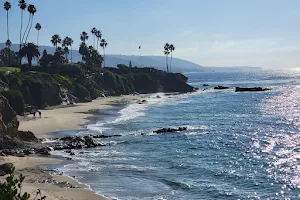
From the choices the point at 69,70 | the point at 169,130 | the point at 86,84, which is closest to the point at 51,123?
the point at 169,130

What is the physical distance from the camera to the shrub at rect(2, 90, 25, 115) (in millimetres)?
59763

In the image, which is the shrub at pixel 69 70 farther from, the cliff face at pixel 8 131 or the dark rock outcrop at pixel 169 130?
the cliff face at pixel 8 131

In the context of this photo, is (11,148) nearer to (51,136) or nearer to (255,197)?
(51,136)

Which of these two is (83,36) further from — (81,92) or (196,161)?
(196,161)

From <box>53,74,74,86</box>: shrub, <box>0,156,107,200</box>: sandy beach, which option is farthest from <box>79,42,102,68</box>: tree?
<box>0,156,107,200</box>: sandy beach

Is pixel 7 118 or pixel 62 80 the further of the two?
pixel 62 80

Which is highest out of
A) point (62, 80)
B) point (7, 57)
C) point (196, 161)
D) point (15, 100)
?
point (7, 57)

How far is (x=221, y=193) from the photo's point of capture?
84.5ft

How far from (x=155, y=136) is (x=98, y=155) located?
13.3 meters

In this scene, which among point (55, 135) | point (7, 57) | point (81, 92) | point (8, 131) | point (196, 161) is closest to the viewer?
point (196, 161)

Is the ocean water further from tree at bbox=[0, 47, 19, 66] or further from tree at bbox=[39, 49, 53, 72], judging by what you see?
tree at bbox=[0, 47, 19, 66]

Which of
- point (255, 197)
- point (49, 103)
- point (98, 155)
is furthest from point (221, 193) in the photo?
point (49, 103)

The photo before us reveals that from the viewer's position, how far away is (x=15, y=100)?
203 feet

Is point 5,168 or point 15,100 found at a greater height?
point 15,100
